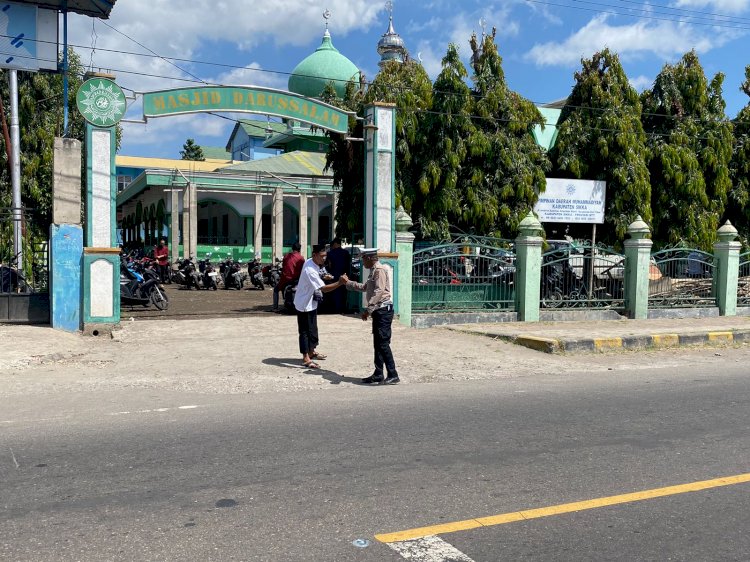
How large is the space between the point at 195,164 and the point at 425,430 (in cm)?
3651

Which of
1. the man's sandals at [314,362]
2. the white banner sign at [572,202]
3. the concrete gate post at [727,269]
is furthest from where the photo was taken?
the white banner sign at [572,202]

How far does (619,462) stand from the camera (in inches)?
213

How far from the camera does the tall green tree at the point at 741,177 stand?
857 inches

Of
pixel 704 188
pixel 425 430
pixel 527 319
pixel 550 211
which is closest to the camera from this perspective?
pixel 425 430

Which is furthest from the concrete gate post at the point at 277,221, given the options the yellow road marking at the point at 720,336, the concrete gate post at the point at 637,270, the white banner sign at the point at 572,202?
the yellow road marking at the point at 720,336

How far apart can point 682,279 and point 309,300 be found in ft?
36.7

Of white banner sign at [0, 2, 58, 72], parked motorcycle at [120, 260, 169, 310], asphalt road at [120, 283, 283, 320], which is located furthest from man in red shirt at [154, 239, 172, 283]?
white banner sign at [0, 2, 58, 72]

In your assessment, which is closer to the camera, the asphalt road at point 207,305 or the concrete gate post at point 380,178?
the concrete gate post at point 380,178

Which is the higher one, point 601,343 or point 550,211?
point 550,211

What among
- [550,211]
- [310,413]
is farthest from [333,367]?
[550,211]

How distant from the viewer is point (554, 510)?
439 cm

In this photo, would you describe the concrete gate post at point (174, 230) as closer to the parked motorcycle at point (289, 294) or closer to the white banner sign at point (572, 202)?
the parked motorcycle at point (289, 294)

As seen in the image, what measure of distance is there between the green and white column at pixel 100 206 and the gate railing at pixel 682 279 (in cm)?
1163

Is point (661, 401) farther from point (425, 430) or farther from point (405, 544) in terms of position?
point (405, 544)
